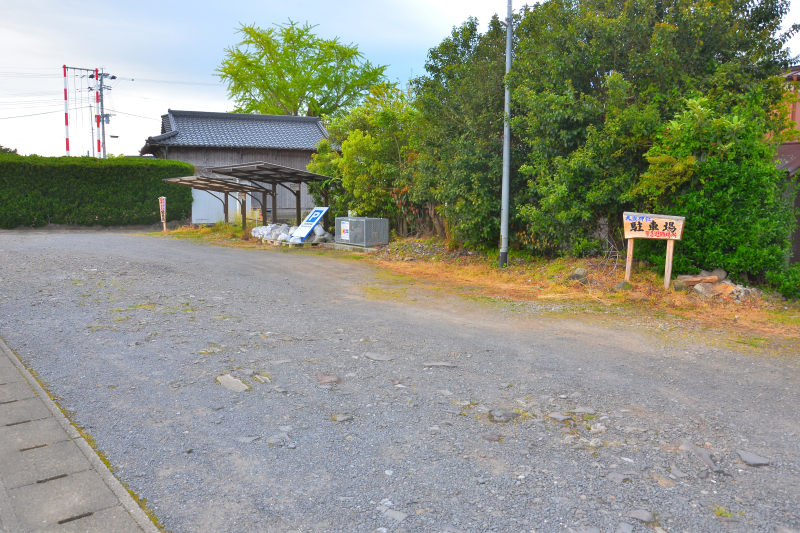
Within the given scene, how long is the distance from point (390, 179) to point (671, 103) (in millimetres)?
9062

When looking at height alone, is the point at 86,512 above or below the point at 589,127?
below

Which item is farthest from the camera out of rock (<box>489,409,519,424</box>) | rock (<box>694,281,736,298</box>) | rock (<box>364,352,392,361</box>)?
rock (<box>694,281,736,298</box>)

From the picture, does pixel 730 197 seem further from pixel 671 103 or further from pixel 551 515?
pixel 551 515

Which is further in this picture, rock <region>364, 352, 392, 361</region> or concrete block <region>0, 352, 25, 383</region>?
rock <region>364, 352, 392, 361</region>

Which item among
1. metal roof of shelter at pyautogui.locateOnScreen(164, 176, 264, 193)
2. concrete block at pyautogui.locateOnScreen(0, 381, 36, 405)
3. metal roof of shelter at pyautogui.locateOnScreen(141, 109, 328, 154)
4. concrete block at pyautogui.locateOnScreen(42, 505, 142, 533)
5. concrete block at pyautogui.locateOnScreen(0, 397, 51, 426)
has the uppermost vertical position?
metal roof of shelter at pyautogui.locateOnScreen(141, 109, 328, 154)

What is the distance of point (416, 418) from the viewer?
12.7 feet

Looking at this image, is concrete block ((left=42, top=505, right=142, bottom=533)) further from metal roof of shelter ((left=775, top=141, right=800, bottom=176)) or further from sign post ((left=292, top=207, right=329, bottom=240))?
sign post ((left=292, top=207, right=329, bottom=240))

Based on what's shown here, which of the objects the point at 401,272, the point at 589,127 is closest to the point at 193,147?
the point at 401,272

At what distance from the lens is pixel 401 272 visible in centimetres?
1222

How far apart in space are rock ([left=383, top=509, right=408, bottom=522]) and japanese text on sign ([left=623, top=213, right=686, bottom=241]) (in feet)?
23.7

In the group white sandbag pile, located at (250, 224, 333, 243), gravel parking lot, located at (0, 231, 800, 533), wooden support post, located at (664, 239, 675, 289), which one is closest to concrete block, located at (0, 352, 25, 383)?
gravel parking lot, located at (0, 231, 800, 533)

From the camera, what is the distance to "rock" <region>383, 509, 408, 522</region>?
2.67 m

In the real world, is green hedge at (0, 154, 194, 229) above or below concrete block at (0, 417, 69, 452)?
above

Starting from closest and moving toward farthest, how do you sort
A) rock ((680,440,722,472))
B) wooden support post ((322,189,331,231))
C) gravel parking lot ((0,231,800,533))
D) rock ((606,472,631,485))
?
gravel parking lot ((0,231,800,533)), rock ((606,472,631,485)), rock ((680,440,722,472)), wooden support post ((322,189,331,231))
